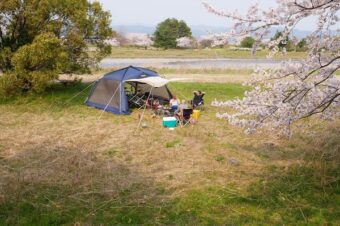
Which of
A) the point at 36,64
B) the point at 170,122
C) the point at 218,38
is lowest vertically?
the point at 170,122

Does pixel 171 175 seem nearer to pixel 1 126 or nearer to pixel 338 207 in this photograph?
pixel 338 207

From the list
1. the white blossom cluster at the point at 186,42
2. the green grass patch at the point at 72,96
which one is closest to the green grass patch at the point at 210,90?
the green grass patch at the point at 72,96

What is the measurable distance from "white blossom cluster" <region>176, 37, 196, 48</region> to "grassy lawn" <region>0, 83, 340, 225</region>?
161ft

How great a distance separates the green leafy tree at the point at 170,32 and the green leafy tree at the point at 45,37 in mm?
42438

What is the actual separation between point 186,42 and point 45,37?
48.4m

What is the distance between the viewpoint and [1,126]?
11.2 m

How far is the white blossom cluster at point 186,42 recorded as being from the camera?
196 feet

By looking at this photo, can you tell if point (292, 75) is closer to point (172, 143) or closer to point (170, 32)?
point (172, 143)

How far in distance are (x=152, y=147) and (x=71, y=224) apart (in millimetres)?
4027

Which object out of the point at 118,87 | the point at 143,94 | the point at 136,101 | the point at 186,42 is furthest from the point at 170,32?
the point at 118,87

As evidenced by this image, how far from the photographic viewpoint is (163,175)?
25.0 feet

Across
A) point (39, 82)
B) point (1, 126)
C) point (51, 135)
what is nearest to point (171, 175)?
point (51, 135)

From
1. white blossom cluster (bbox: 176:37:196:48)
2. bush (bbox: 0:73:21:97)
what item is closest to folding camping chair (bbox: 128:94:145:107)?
bush (bbox: 0:73:21:97)

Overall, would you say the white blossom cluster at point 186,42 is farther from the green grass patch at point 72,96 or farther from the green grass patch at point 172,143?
the green grass patch at point 172,143
